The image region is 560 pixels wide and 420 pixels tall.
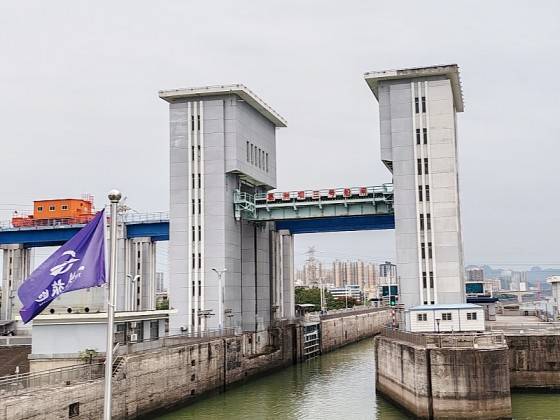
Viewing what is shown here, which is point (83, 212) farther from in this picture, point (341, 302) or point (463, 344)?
point (341, 302)

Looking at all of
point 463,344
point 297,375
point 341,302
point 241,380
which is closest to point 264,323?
point 297,375

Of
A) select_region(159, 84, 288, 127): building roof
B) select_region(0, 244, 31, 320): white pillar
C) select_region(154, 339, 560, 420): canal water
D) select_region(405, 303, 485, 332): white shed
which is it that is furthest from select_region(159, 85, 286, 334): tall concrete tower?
select_region(0, 244, 31, 320): white pillar

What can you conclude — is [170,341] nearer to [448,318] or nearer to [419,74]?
[448,318]

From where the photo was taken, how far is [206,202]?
65125 mm

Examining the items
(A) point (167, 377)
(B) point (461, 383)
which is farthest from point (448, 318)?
(A) point (167, 377)

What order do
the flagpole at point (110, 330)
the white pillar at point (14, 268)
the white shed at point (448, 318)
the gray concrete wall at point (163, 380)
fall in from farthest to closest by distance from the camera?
the white pillar at point (14, 268), the white shed at point (448, 318), the gray concrete wall at point (163, 380), the flagpole at point (110, 330)

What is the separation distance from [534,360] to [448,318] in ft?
31.0

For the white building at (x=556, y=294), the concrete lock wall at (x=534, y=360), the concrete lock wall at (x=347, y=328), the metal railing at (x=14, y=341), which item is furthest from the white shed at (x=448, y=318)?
the concrete lock wall at (x=347, y=328)

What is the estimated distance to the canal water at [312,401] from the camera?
1719 inches

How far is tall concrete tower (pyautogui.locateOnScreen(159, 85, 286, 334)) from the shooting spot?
64.2 m

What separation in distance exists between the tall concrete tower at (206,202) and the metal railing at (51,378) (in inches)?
1011

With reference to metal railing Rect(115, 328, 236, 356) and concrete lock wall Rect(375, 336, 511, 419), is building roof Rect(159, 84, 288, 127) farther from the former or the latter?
concrete lock wall Rect(375, 336, 511, 419)

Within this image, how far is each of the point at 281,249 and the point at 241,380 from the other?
2608 cm

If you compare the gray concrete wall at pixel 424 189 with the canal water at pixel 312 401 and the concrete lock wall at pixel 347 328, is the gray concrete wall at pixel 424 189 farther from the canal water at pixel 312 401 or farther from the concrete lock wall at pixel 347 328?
the concrete lock wall at pixel 347 328
